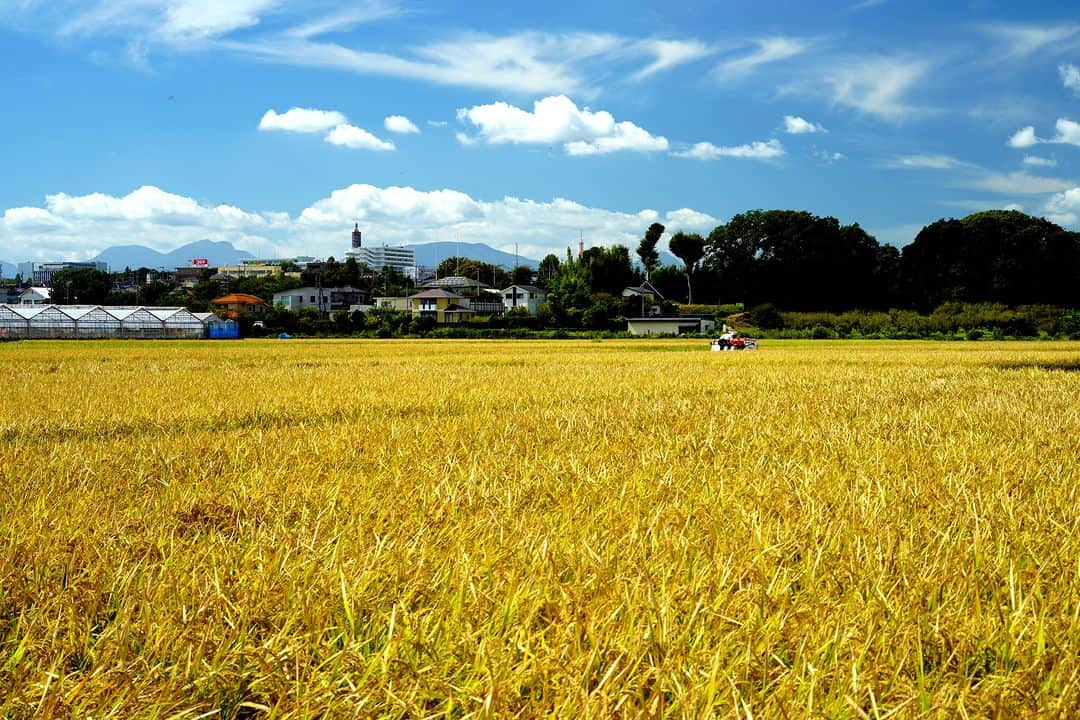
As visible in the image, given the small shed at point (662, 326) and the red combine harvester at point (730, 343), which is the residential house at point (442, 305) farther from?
the red combine harvester at point (730, 343)

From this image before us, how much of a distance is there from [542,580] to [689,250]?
294 ft

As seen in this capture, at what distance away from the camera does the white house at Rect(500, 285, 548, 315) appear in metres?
98.5

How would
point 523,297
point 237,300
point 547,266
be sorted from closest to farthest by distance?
point 237,300, point 523,297, point 547,266

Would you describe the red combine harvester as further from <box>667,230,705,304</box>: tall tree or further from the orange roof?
the orange roof

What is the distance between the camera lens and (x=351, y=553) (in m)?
2.36

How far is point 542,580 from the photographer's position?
2.04 meters

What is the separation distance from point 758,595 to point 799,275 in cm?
8342

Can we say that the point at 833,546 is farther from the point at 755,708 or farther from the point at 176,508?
the point at 176,508

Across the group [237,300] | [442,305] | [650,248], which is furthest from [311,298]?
[650,248]

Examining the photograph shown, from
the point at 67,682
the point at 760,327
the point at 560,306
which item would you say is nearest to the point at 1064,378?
the point at 67,682

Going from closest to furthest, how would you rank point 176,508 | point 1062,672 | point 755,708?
point 755,708 < point 1062,672 < point 176,508

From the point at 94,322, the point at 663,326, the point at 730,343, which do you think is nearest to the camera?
the point at 730,343

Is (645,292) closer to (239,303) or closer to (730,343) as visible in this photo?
(239,303)

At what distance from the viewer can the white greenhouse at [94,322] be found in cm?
5200
